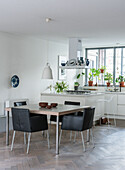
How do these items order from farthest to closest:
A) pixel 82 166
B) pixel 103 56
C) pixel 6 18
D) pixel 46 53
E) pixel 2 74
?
pixel 103 56 → pixel 46 53 → pixel 2 74 → pixel 6 18 → pixel 82 166

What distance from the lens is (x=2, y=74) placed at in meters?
7.13

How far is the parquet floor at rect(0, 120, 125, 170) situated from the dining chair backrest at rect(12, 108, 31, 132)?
1.38ft

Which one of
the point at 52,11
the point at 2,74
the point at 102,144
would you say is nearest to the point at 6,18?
the point at 52,11

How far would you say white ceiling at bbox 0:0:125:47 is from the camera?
4.36m

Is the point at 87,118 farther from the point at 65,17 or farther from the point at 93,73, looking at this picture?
the point at 93,73

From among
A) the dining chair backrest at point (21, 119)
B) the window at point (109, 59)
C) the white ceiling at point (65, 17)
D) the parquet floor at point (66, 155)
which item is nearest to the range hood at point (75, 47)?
the white ceiling at point (65, 17)

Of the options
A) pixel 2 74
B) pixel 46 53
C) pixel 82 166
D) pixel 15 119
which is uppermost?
pixel 46 53

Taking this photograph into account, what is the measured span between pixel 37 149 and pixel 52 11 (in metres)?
2.50

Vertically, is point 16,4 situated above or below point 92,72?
above

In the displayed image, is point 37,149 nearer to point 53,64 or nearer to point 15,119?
point 15,119

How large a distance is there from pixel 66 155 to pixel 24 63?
3808 millimetres

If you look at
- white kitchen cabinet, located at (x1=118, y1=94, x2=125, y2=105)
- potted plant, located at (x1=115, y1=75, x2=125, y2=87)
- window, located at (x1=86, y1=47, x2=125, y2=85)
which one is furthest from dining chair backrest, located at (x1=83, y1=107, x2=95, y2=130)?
window, located at (x1=86, y1=47, x2=125, y2=85)

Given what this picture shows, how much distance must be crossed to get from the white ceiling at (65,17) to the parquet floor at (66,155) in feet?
8.11

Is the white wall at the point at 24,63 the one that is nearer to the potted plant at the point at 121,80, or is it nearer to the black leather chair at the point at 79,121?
the potted plant at the point at 121,80
